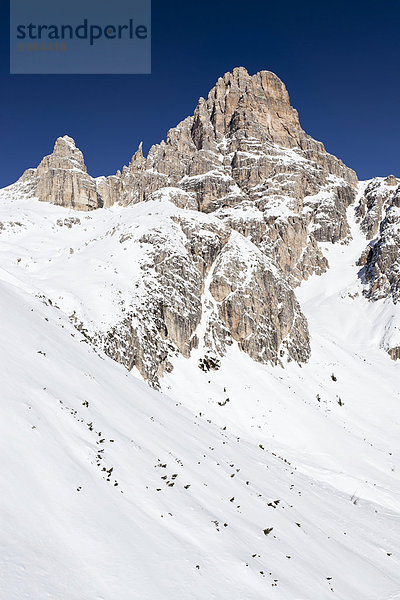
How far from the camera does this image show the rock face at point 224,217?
50688 millimetres

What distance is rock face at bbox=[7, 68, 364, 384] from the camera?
50.7m

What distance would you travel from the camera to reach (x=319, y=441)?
4381 cm

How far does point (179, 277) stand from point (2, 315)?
36.7m

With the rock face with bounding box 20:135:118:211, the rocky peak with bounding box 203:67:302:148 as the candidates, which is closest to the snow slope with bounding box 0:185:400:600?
the rock face with bounding box 20:135:118:211

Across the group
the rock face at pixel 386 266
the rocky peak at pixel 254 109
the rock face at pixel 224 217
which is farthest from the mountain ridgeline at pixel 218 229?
the rocky peak at pixel 254 109

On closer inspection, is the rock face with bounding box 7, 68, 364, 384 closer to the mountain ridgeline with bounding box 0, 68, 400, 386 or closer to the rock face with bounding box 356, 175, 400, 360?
the mountain ridgeline with bounding box 0, 68, 400, 386

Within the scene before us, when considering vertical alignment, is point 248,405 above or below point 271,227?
below

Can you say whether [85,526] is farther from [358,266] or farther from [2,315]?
[358,266]

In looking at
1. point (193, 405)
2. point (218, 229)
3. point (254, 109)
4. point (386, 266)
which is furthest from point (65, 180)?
point (193, 405)

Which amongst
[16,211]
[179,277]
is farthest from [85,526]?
[16,211]

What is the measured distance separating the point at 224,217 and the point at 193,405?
102 metres

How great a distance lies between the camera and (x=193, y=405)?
4262 cm

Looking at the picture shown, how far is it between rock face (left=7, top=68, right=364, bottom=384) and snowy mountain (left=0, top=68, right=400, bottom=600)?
1.50 ft

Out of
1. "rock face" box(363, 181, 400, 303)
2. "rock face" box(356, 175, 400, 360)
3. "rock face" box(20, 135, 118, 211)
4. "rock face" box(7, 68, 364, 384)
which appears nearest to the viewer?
"rock face" box(7, 68, 364, 384)
